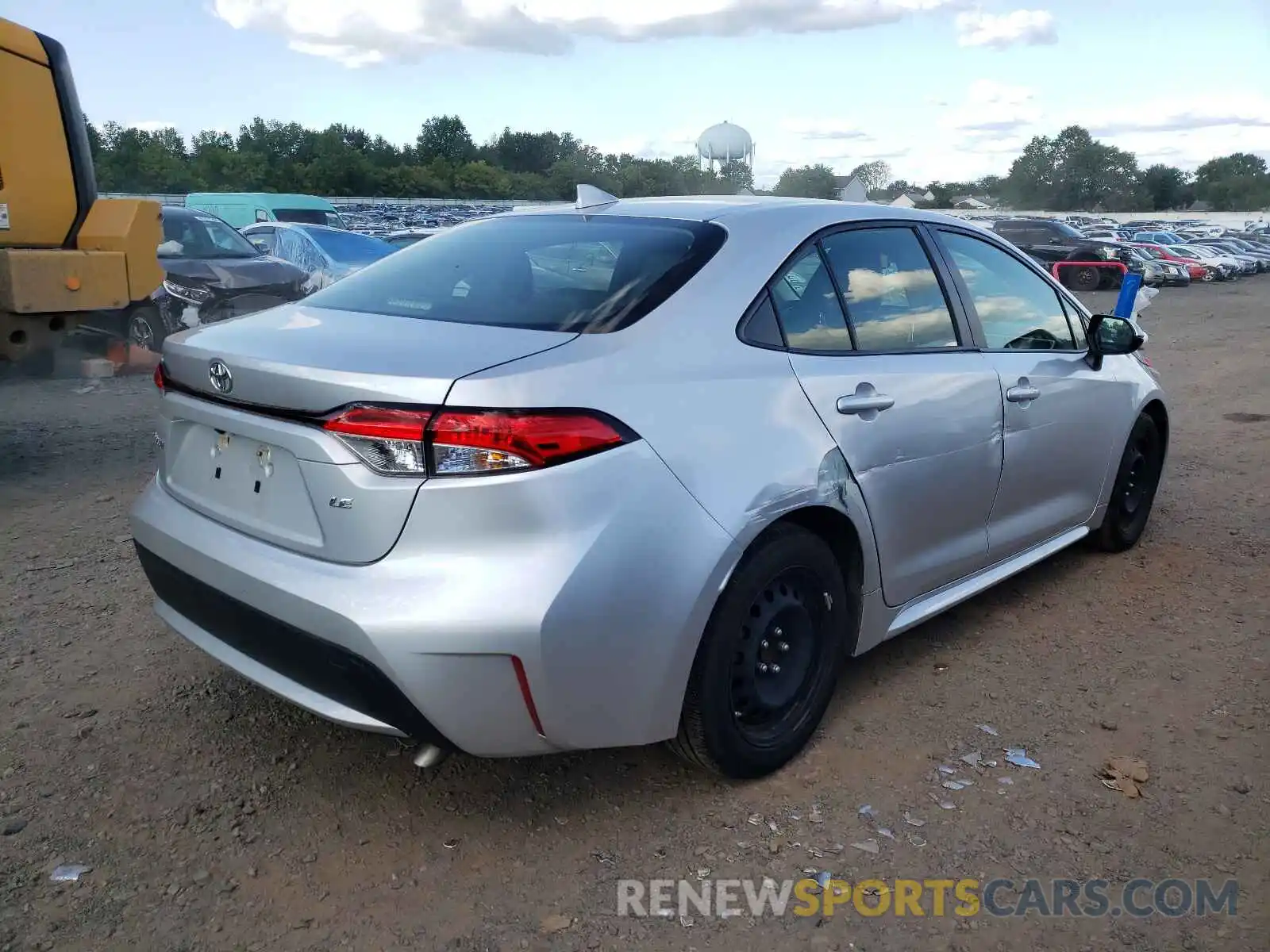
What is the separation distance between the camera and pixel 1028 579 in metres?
4.79

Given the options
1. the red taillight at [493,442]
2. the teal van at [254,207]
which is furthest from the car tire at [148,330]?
the teal van at [254,207]

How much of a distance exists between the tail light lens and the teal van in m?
19.4

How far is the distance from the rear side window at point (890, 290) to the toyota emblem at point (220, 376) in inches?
70.4

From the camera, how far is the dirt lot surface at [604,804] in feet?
7.97

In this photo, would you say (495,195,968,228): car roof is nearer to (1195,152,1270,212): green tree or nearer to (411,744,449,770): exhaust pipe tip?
(411,744,449,770): exhaust pipe tip

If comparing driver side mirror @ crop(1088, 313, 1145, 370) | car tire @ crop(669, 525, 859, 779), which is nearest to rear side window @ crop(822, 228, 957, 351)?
car tire @ crop(669, 525, 859, 779)

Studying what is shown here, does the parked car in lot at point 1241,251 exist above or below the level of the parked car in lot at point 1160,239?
below

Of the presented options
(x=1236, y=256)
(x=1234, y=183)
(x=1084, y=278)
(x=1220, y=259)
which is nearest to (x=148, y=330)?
(x=1084, y=278)

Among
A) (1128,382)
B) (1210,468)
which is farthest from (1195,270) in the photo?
(1128,382)

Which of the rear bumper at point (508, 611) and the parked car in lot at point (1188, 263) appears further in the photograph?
the parked car in lot at point (1188, 263)

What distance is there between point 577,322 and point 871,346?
1.09 m

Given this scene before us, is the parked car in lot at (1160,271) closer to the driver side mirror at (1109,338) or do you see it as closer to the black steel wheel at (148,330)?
the black steel wheel at (148,330)

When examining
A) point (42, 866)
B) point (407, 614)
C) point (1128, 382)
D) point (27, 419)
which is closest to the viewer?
point (407, 614)

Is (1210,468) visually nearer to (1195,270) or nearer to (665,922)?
(665,922)
